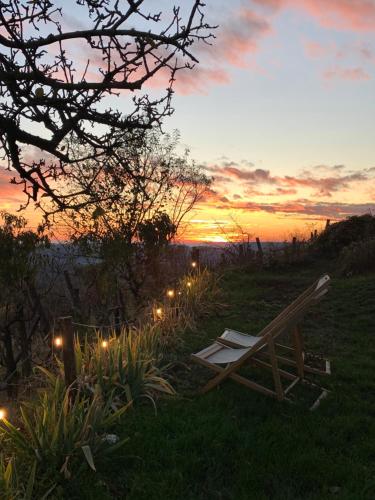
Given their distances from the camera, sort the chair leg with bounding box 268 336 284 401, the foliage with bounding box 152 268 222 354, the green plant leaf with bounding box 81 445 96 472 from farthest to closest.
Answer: the foliage with bounding box 152 268 222 354
the chair leg with bounding box 268 336 284 401
the green plant leaf with bounding box 81 445 96 472

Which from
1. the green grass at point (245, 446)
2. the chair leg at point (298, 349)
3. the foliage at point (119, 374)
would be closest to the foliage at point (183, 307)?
the green grass at point (245, 446)

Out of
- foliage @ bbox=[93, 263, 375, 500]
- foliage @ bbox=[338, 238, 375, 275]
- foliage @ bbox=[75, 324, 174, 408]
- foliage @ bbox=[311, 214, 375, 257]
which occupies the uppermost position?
foliage @ bbox=[311, 214, 375, 257]

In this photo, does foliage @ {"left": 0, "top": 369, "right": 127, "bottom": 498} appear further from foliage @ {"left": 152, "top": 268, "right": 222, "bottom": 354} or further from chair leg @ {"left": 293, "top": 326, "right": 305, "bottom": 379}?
foliage @ {"left": 152, "top": 268, "right": 222, "bottom": 354}

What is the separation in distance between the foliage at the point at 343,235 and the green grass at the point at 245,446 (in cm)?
1062

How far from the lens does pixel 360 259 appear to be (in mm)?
13695

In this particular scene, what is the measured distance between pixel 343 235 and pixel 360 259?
3.08m

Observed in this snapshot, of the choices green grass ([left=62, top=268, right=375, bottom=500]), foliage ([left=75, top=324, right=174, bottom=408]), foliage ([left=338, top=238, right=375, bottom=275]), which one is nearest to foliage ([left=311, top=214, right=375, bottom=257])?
foliage ([left=338, top=238, right=375, bottom=275])

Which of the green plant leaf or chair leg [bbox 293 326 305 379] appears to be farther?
chair leg [bbox 293 326 305 379]

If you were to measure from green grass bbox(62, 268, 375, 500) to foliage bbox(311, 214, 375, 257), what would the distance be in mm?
10624

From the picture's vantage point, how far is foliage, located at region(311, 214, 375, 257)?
16.5m

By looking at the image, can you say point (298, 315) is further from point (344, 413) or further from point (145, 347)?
point (145, 347)

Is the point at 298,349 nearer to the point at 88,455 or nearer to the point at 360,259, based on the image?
the point at 88,455

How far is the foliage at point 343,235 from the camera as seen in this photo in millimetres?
16484

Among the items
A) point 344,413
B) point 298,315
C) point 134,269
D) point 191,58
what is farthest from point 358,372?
point 134,269
